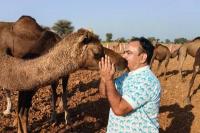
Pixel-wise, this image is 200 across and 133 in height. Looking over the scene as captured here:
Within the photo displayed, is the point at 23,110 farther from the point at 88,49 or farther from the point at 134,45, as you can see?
the point at 134,45

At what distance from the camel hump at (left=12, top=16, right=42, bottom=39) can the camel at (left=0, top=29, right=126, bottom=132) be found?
9.52 feet

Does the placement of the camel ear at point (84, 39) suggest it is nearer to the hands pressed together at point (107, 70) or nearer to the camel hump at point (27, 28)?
the hands pressed together at point (107, 70)

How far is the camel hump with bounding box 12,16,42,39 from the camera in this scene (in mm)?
9281

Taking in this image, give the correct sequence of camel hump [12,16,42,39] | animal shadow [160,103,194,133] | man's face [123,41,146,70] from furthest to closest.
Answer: animal shadow [160,103,194,133] < camel hump [12,16,42,39] < man's face [123,41,146,70]

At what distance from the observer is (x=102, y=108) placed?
12.1 metres

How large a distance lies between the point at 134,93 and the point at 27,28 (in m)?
5.30

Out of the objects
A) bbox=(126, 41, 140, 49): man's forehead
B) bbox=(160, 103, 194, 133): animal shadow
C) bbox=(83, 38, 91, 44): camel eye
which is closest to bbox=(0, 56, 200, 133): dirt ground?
bbox=(160, 103, 194, 133): animal shadow

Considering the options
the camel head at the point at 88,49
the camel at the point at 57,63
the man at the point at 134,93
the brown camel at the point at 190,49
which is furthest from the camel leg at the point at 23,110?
the brown camel at the point at 190,49

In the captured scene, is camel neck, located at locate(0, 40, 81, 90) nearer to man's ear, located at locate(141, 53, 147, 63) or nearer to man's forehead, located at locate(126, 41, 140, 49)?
man's forehead, located at locate(126, 41, 140, 49)

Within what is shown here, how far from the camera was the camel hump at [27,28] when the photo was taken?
928 centimetres

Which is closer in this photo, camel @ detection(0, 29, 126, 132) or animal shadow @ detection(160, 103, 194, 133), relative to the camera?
camel @ detection(0, 29, 126, 132)

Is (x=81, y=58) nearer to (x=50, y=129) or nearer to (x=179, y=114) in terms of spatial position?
(x=50, y=129)

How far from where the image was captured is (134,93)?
4.45 meters

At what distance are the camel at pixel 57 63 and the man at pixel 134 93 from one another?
1.41 meters
